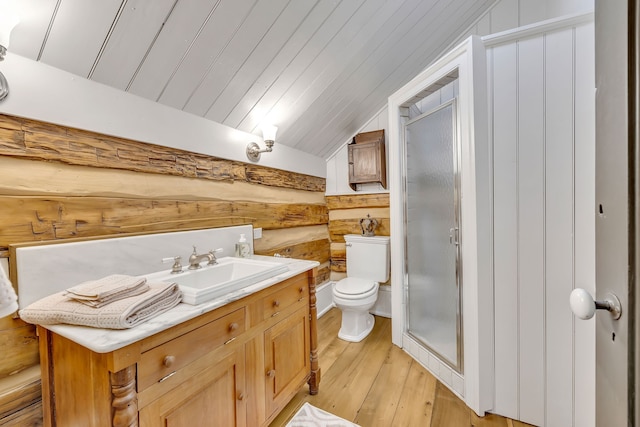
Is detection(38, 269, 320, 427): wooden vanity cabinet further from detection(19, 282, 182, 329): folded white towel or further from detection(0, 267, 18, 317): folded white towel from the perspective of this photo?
detection(0, 267, 18, 317): folded white towel

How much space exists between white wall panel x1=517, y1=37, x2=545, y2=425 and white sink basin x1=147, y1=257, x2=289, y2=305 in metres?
1.32

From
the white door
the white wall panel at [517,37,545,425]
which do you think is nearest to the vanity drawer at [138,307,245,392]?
the white door

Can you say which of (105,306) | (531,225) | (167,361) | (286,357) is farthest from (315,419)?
(531,225)

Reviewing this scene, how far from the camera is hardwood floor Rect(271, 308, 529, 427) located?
1.45 meters

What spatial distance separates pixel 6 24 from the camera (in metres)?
0.86

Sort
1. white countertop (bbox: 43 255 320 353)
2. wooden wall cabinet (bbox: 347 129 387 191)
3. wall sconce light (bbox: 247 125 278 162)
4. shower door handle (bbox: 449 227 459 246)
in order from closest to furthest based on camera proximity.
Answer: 1. white countertop (bbox: 43 255 320 353)
2. shower door handle (bbox: 449 227 459 246)
3. wall sconce light (bbox: 247 125 278 162)
4. wooden wall cabinet (bbox: 347 129 387 191)

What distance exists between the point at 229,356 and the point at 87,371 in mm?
463

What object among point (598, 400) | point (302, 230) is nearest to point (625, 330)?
point (598, 400)

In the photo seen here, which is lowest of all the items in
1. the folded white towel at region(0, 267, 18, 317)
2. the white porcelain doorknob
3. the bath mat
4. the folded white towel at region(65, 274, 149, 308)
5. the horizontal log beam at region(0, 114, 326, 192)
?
the bath mat

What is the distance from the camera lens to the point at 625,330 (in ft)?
1.50

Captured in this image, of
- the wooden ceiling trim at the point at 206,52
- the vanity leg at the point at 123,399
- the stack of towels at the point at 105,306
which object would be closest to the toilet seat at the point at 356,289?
the stack of towels at the point at 105,306

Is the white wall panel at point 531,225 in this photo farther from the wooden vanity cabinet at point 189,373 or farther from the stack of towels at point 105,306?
the stack of towels at point 105,306

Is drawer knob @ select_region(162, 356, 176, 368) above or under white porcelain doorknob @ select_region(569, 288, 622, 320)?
under

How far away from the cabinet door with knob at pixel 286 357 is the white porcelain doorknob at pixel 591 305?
3.86 feet
